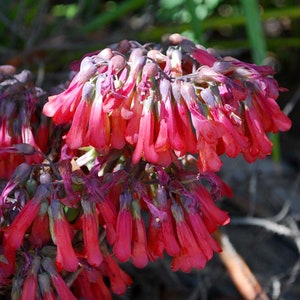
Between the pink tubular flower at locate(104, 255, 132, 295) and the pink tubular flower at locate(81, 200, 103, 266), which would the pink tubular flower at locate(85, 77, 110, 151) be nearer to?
the pink tubular flower at locate(81, 200, 103, 266)

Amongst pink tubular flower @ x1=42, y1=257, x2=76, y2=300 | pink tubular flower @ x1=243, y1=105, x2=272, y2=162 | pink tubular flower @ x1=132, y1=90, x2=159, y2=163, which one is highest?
pink tubular flower @ x1=132, y1=90, x2=159, y2=163

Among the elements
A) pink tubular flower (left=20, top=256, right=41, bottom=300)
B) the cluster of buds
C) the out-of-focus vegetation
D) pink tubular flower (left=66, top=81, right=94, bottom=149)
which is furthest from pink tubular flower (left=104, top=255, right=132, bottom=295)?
the out-of-focus vegetation

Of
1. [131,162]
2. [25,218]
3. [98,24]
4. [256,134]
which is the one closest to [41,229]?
[25,218]

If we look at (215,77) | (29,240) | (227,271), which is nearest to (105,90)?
(215,77)

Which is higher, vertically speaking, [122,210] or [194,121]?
[194,121]

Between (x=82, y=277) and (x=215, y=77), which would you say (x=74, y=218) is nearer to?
(x=82, y=277)

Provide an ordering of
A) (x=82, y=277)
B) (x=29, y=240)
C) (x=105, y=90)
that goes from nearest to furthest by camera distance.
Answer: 1. (x=105, y=90)
2. (x=29, y=240)
3. (x=82, y=277)
